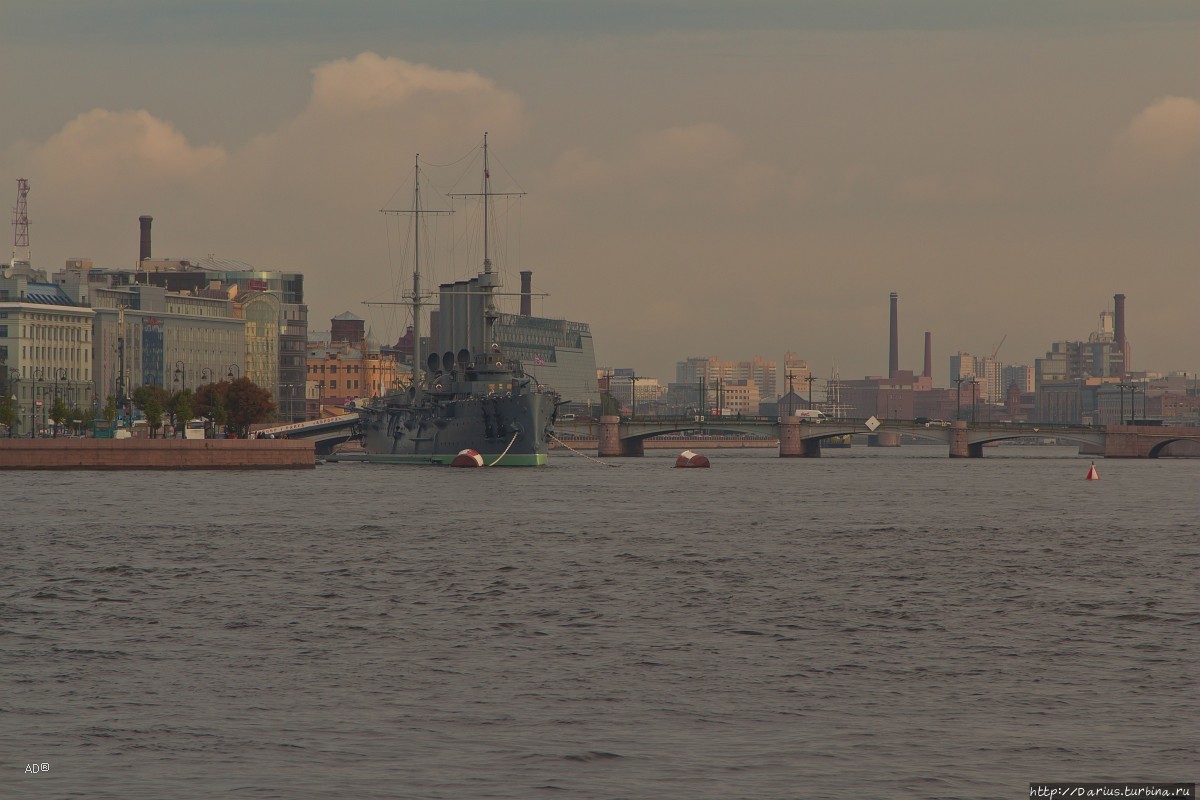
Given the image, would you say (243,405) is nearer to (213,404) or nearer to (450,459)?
(213,404)

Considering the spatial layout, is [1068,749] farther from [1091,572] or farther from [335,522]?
[335,522]

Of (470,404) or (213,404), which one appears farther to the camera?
(213,404)

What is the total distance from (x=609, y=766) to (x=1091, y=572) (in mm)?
30119

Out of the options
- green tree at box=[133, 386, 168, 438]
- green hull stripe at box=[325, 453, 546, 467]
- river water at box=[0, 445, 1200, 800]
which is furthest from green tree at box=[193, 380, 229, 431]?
river water at box=[0, 445, 1200, 800]

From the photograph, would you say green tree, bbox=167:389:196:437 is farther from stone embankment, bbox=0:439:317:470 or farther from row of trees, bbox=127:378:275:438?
stone embankment, bbox=0:439:317:470

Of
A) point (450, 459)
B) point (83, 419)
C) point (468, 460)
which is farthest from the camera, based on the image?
point (83, 419)

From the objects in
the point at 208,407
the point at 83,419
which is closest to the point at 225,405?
the point at 208,407

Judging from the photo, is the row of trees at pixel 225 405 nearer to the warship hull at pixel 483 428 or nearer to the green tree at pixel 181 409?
the green tree at pixel 181 409

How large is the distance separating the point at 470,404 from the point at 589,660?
363ft

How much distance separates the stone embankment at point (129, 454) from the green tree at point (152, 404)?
24.1m

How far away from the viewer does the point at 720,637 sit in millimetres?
35500

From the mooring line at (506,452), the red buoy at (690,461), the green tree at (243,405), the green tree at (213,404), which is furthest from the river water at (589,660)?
the green tree at (243,405)

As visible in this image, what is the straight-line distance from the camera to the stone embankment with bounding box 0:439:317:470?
124062 mm

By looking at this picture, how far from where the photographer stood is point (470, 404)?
5615 inches
